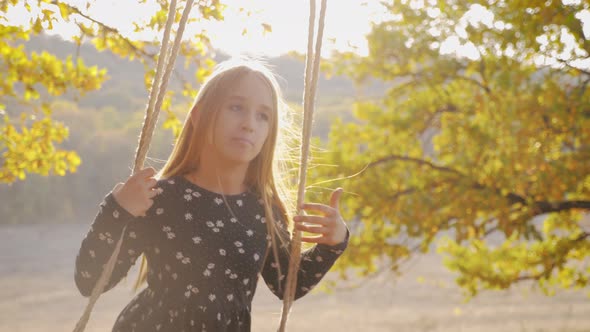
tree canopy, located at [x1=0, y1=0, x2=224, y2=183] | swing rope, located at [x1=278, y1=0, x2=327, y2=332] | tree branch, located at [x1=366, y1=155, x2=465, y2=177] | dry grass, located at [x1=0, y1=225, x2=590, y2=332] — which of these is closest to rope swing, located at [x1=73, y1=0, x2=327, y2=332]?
swing rope, located at [x1=278, y1=0, x2=327, y2=332]

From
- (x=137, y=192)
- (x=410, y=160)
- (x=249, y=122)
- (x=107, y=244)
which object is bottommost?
(x=410, y=160)

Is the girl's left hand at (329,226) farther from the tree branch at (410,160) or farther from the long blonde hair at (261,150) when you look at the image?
the tree branch at (410,160)

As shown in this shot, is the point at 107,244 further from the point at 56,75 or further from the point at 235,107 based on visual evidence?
the point at 56,75

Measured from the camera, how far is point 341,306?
15.1 meters

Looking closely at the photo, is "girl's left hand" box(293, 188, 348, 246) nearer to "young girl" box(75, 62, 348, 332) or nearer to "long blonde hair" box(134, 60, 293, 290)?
"young girl" box(75, 62, 348, 332)

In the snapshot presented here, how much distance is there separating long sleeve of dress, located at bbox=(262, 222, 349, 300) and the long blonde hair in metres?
0.04

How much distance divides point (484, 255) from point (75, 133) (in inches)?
820

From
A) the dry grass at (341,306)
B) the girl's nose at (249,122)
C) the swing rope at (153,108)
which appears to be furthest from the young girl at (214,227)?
the dry grass at (341,306)

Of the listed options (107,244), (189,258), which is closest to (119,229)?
(107,244)

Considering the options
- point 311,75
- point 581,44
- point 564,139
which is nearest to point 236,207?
point 311,75

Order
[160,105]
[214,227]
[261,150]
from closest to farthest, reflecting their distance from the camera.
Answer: [160,105], [214,227], [261,150]

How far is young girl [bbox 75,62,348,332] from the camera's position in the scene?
1.27m

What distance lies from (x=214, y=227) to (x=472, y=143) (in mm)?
2619

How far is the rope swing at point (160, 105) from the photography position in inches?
43.6
